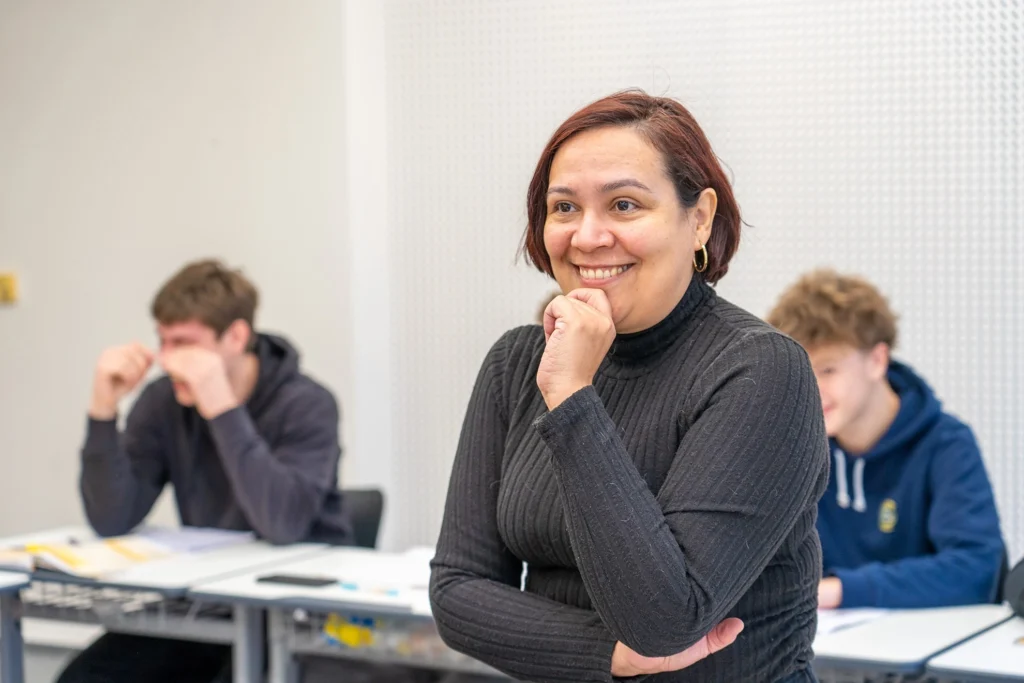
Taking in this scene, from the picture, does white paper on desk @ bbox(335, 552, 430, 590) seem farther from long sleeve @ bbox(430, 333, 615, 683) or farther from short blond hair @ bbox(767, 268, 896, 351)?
long sleeve @ bbox(430, 333, 615, 683)

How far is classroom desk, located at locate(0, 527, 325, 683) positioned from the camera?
231cm

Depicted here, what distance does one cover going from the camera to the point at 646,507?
1.00 metres

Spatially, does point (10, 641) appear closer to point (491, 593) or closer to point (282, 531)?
point (282, 531)

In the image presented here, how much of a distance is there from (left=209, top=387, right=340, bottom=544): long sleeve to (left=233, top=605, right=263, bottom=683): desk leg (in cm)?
36

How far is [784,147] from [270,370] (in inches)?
55.8

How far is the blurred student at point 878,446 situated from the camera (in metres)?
2.22

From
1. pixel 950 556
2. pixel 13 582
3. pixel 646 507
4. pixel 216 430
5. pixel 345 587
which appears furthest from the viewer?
pixel 216 430


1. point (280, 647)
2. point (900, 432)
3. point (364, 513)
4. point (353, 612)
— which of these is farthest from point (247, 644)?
point (900, 432)

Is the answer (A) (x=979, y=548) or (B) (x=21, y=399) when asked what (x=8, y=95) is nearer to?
(B) (x=21, y=399)

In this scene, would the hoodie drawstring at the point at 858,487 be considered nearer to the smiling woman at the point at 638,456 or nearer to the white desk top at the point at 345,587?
the white desk top at the point at 345,587

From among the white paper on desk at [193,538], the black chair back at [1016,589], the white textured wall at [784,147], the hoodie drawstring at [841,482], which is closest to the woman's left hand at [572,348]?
the black chair back at [1016,589]

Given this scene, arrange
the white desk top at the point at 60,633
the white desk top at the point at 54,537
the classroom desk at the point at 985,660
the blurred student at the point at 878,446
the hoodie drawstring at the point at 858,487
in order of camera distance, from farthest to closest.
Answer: the white desk top at the point at 54,537, the white desk top at the point at 60,633, the hoodie drawstring at the point at 858,487, the blurred student at the point at 878,446, the classroom desk at the point at 985,660

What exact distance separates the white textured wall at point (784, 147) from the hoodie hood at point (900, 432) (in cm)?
57

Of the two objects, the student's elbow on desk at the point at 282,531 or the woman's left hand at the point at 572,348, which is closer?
the woman's left hand at the point at 572,348
